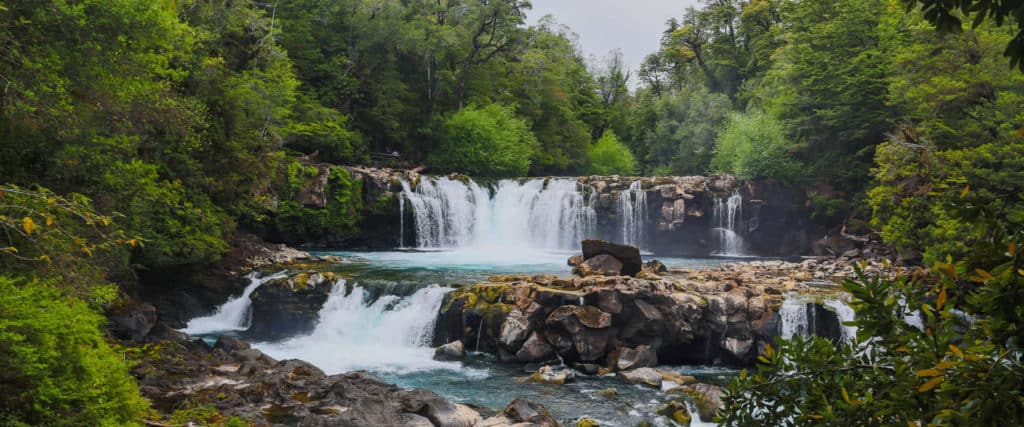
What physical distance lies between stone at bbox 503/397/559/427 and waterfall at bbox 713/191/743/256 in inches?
803

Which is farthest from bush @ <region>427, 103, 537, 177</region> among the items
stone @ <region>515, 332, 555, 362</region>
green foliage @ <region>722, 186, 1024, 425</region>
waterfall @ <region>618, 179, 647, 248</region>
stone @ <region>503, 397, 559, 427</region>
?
green foliage @ <region>722, 186, 1024, 425</region>

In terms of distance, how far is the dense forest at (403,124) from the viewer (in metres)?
5.06

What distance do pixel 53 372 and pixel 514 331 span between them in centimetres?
874

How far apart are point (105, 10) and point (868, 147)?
24785 mm

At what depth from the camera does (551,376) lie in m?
11.1

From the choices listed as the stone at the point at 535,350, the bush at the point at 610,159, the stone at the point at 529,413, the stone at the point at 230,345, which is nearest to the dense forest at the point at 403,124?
the bush at the point at 610,159

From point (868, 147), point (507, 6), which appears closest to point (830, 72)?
point (868, 147)

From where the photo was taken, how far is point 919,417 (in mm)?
2078

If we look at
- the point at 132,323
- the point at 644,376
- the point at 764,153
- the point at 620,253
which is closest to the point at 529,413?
the point at 644,376

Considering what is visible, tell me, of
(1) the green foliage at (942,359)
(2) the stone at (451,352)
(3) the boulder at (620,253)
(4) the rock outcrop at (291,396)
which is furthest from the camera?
(3) the boulder at (620,253)

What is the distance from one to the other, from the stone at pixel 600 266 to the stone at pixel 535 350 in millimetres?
3917

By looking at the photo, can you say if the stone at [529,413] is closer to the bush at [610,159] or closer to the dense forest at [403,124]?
the dense forest at [403,124]

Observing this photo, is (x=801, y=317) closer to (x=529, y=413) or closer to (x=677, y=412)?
(x=677, y=412)

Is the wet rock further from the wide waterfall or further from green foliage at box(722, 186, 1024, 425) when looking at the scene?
green foliage at box(722, 186, 1024, 425)
